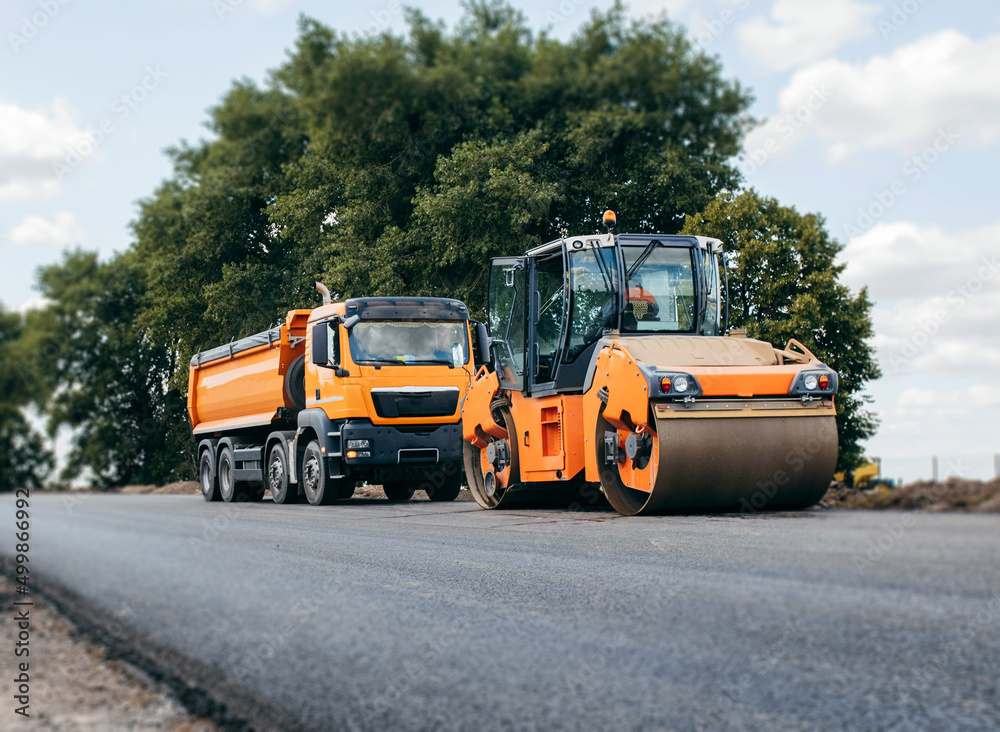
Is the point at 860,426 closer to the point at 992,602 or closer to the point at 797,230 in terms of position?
the point at 797,230

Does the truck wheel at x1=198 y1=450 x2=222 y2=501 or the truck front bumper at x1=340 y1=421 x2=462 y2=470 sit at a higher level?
the truck front bumper at x1=340 y1=421 x2=462 y2=470

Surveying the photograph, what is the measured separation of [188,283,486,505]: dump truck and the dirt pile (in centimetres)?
1169

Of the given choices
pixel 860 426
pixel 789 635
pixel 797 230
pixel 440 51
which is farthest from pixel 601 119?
pixel 789 635

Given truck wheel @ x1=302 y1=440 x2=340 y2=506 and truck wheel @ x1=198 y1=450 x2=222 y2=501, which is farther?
truck wheel @ x1=198 y1=450 x2=222 y2=501

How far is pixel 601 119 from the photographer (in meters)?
27.2

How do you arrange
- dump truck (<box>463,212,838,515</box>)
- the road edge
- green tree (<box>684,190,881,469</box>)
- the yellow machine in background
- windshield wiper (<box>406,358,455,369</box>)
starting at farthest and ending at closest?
green tree (<box>684,190,881,469</box>)
windshield wiper (<box>406,358,455,369</box>)
dump truck (<box>463,212,838,515</box>)
the yellow machine in background
the road edge

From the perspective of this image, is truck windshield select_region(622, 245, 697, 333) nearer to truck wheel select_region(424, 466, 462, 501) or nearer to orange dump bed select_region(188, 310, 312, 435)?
truck wheel select_region(424, 466, 462, 501)

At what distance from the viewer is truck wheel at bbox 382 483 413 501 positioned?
777 inches

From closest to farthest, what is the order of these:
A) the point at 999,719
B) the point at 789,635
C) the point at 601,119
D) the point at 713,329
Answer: the point at 999,719 < the point at 789,635 < the point at 713,329 < the point at 601,119

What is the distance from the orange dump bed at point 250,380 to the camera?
60.6 ft

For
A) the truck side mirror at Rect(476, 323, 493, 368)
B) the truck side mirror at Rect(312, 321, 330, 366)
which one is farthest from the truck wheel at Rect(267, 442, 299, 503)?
the truck side mirror at Rect(476, 323, 493, 368)

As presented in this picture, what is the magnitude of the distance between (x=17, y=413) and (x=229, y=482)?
16.4m

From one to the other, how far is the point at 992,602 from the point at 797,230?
29561mm

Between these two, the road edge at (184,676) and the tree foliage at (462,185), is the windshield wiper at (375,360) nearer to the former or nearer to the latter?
the tree foliage at (462,185)
